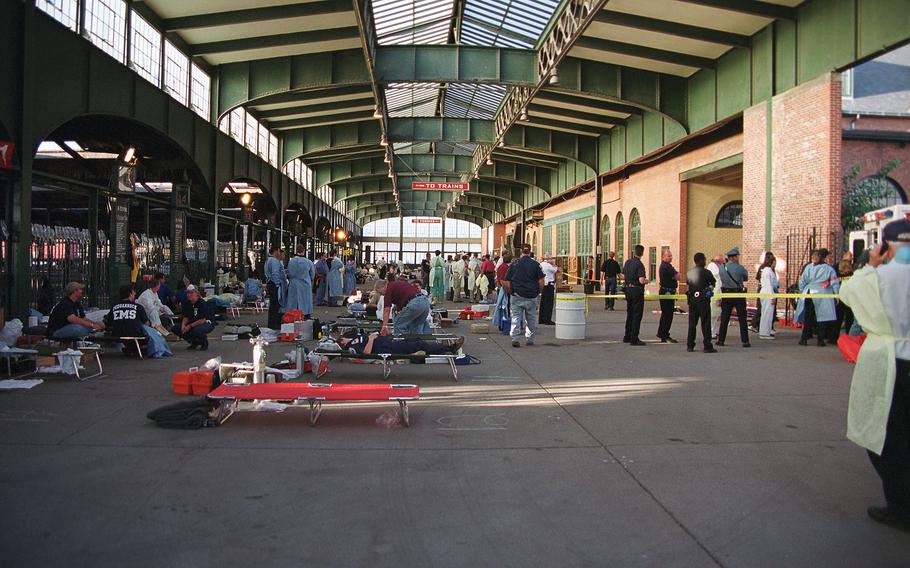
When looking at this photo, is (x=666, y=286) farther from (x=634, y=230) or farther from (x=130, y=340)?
(x=634, y=230)

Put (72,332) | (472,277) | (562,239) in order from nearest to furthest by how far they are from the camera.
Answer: (72,332) < (472,277) < (562,239)

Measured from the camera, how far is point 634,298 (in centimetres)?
1317

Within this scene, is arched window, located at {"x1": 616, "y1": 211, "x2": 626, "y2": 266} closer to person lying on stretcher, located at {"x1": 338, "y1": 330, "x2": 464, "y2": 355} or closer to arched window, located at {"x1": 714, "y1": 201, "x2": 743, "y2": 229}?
arched window, located at {"x1": 714, "y1": 201, "x2": 743, "y2": 229}

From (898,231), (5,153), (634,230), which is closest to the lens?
(898,231)

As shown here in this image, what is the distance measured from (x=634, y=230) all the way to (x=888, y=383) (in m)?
26.0

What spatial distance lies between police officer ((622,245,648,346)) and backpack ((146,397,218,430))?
866 centimetres

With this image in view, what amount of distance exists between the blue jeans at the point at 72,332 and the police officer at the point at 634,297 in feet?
30.0

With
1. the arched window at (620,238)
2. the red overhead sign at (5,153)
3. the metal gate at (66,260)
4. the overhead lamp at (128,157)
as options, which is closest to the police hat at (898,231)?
the red overhead sign at (5,153)

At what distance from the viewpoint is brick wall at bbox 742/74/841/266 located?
50.1 ft

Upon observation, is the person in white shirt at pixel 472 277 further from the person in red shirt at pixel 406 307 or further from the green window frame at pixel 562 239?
the person in red shirt at pixel 406 307

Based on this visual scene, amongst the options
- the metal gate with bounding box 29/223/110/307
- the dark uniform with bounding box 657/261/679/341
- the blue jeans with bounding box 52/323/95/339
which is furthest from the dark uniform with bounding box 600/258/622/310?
the blue jeans with bounding box 52/323/95/339

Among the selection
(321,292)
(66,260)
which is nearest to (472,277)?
(321,292)

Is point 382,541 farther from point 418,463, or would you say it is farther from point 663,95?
point 663,95

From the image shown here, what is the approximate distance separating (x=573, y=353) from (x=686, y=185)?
1518cm
